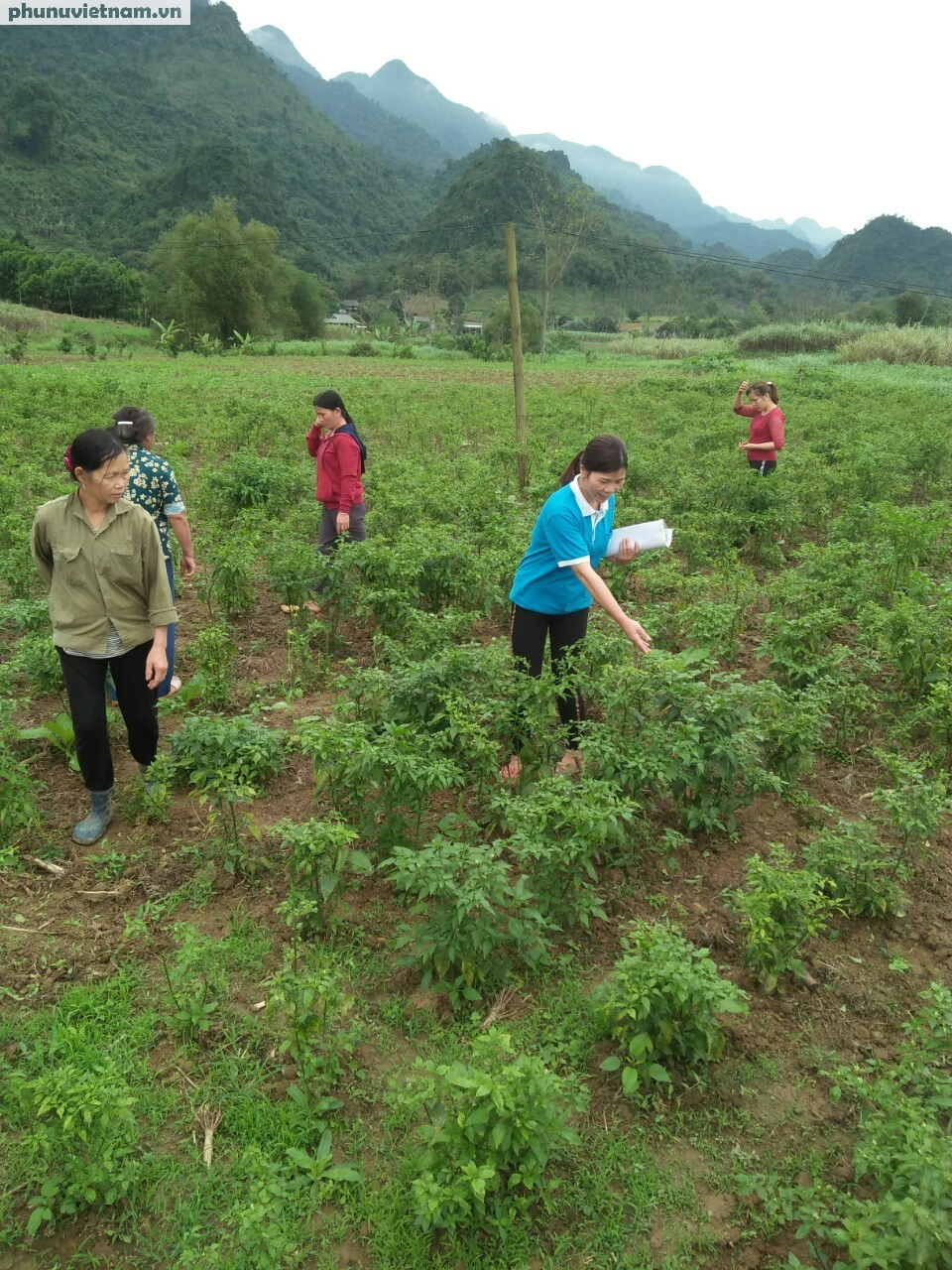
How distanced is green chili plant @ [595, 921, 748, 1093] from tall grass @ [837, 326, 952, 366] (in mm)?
32776

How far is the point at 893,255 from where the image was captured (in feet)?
302

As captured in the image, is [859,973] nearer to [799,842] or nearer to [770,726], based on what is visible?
[799,842]

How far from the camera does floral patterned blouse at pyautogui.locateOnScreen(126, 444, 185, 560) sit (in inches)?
185

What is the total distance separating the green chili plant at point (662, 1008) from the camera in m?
2.67

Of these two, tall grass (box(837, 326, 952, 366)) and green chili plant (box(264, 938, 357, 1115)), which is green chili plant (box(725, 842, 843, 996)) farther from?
tall grass (box(837, 326, 952, 366))

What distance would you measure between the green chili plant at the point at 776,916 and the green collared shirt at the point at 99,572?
2.84 meters

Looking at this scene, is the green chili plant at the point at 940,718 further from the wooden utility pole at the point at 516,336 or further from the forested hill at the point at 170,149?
the forested hill at the point at 170,149

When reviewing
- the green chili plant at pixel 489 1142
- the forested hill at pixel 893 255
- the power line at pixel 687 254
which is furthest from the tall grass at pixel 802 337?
the forested hill at pixel 893 255

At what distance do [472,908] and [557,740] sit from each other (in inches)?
47.6

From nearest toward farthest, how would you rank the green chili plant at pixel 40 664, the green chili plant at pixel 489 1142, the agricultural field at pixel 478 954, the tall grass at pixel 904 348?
the green chili plant at pixel 489 1142 < the agricultural field at pixel 478 954 < the green chili plant at pixel 40 664 < the tall grass at pixel 904 348

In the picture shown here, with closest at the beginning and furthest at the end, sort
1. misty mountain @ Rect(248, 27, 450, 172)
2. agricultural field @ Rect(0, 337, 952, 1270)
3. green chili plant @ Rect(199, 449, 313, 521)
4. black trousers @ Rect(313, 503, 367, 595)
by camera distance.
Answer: agricultural field @ Rect(0, 337, 952, 1270) < black trousers @ Rect(313, 503, 367, 595) < green chili plant @ Rect(199, 449, 313, 521) < misty mountain @ Rect(248, 27, 450, 172)

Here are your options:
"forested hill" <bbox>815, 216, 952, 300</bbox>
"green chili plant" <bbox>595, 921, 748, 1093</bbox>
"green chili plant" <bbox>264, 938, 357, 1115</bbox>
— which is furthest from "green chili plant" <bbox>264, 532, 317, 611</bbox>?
"forested hill" <bbox>815, 216, 952, 300</bbox>

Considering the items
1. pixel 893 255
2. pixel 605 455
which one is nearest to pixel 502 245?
pixel 893 255

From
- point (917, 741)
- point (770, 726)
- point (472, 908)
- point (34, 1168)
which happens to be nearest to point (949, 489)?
point (917, 741)
